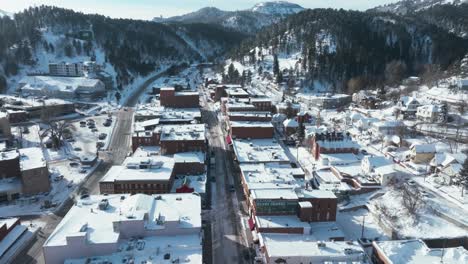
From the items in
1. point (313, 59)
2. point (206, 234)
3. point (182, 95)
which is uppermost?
point (313, 59)

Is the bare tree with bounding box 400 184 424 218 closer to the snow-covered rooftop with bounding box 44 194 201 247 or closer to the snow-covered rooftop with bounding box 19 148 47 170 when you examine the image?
the snow-covered rooftop with bounding box 44 194 201 247

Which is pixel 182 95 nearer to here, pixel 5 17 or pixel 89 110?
pixel 89 110

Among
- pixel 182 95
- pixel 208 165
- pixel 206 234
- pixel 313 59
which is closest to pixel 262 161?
pixel 208 165

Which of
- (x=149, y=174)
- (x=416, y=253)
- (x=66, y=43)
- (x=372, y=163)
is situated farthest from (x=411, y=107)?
(x=66, y=43)

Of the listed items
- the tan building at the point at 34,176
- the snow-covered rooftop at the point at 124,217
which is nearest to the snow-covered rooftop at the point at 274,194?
the snow-covered rooftop at the point at 124,217

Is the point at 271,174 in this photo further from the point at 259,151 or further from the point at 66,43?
the point at 66,43

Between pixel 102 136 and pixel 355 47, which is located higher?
pixel 355 47

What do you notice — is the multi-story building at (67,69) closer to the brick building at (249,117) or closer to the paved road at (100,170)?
the paved road at (100,170)
